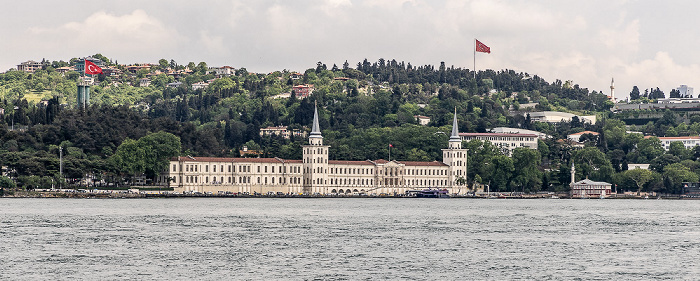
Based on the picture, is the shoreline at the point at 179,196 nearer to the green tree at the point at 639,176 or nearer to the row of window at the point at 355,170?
the green tree at the point at 639,176

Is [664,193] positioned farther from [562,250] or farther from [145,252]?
[145,252]

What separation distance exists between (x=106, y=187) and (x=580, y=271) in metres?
87.9

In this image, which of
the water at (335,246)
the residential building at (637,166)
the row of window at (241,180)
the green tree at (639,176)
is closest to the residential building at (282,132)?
the row of window at (241,180)

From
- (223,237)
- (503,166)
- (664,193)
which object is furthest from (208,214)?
(664,193)

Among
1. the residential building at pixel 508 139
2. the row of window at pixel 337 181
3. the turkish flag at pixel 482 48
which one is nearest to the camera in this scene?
the row of window at pixel 337 181

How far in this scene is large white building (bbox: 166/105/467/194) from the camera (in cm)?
13525

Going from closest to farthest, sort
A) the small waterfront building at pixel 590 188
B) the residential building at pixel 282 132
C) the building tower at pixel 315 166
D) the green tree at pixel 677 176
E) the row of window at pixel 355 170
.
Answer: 1. the row of window at pixel 355 170
2. the building tower at pixel 315 166
3. the small waterfront building at pixel 590 188
4. the green tree at pixel 677 176
5. the residential building at pixel 282 132

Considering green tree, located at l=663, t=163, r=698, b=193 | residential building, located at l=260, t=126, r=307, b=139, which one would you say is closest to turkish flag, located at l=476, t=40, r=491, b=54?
residential building, located at l=260, t=126, r=307, b=139

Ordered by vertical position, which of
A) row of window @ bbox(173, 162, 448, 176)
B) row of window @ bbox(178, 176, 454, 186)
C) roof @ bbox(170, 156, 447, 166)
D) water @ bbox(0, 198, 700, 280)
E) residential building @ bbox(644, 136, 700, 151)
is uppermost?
residential building @ bbox(644, 136, 700, 151)

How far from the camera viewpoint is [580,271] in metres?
47.7

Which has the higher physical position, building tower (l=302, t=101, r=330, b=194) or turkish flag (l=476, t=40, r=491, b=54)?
turkish flag (l=476, t=40, r=491, b=54)

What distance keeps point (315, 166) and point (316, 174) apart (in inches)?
41.2

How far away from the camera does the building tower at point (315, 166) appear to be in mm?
143000

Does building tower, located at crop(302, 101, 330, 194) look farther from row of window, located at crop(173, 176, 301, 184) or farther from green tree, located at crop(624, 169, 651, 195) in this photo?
green tree, located at crop(624, 169, 651, 195)
